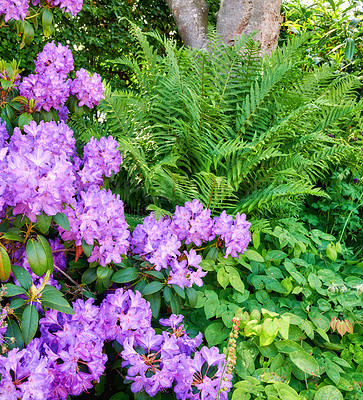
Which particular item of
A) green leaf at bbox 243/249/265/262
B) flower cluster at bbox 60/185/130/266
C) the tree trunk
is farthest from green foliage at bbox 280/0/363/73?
flower cluster at bbox 60/185/130/266

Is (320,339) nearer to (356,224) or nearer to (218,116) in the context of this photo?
(356,224)

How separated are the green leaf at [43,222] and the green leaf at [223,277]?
0.81 meters

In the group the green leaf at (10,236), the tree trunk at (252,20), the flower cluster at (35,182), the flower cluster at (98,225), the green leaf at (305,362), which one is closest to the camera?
the flower cluster at (35,182)

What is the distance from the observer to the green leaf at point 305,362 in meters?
1.42

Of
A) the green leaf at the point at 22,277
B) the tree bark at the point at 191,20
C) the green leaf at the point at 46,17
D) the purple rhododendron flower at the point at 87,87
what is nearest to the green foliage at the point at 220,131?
the purple rhododendron flower at the point at 87,87

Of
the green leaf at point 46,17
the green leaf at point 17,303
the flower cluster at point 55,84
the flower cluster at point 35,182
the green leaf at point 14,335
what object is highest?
the green leaf at point 46,17

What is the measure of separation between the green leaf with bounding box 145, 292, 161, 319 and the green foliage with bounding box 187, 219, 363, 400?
0.68 ft

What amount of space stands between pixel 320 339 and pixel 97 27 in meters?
4.14

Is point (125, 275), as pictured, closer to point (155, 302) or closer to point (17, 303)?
point (155, 302)

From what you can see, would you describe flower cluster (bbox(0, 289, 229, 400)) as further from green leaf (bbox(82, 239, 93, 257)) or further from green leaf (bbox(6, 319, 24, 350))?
green leaf (bbox(82, 239, 93, 257))

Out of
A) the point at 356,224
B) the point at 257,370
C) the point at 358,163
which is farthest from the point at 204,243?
the point at 358,163

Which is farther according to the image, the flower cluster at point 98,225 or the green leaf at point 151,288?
the green leaf at point 151,288

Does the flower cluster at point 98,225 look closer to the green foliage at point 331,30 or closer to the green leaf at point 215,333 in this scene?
the green leaf at point 215,333

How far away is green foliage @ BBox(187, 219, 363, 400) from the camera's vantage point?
1416mm
